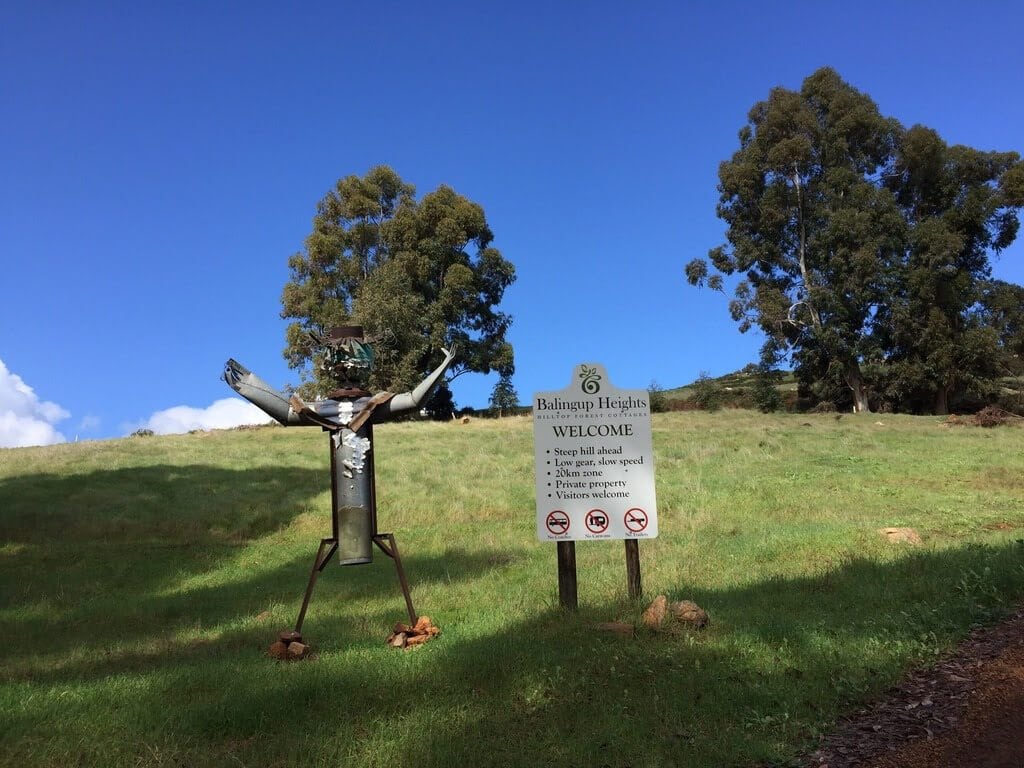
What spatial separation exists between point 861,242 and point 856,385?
27.8 ft

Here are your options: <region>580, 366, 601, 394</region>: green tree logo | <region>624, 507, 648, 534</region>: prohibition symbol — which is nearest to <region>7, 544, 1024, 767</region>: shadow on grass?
<region>624, 507, 648, 534</region>: prohibition symbol

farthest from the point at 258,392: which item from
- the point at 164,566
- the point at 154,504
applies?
the point at 154,504

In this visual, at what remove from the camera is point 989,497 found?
14648 mm

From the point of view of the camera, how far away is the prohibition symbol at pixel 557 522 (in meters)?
7.80

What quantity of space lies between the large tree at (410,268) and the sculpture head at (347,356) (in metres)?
35.7

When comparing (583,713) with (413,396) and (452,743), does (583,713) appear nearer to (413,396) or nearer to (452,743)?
(452,743)

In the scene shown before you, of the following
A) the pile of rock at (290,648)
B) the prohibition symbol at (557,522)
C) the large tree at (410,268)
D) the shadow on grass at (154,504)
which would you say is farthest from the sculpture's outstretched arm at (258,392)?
the large tree at (410,268)

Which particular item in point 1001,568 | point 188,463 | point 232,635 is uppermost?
point 188,463

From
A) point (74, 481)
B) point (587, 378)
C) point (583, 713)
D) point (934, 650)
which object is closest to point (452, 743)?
point (583, 713)

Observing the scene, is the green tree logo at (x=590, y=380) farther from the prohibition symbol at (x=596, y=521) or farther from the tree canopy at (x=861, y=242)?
the tree canopy at (x=861, y=242)

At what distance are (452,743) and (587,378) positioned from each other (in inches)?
179

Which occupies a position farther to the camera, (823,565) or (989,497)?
(989,497)

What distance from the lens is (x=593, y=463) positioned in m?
7.91

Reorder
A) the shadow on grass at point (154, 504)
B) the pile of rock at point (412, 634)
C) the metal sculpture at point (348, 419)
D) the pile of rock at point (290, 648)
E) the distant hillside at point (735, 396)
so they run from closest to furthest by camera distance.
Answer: the pile of rock at point (290, 648) → the pile of rock at point (412, 634) → the metal sculpture at point (348, 419) → the shadow on grass at point (154, 504) → the distant hillside at point (735, 396)
